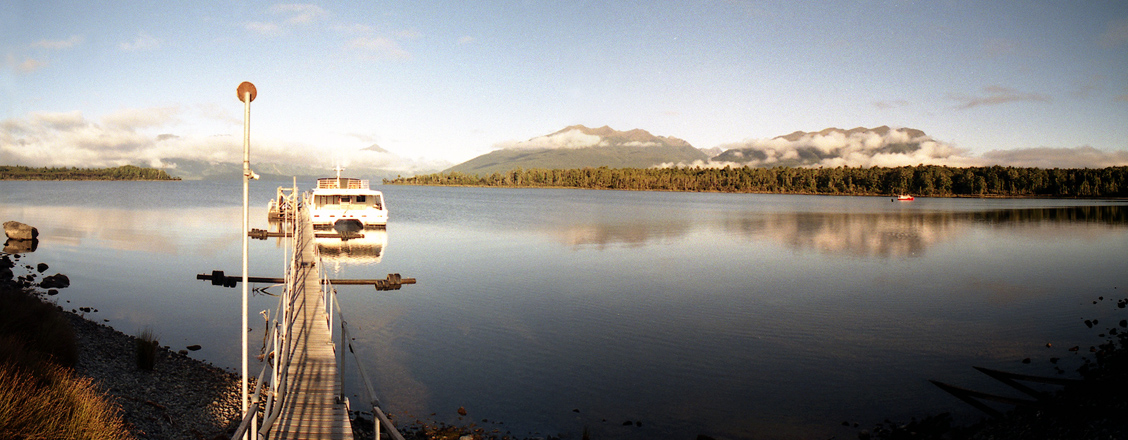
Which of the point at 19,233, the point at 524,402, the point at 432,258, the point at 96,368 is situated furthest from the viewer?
the point at 19,233

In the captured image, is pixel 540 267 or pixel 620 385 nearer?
pixel 620 385

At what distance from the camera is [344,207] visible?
1673 inches

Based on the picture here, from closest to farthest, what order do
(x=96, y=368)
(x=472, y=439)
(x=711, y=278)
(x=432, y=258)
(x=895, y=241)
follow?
1. (x=472, y=439)
2. (x=96, y=368)
3. (x=711, y=278)
4. (x=432, y=258)
5. (x=895, y=241)

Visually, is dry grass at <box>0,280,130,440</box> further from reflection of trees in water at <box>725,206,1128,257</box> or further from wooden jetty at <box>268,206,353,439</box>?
reflection of trees in water at <box>725,206,1128,257</box>

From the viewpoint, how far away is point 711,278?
86.1 feet

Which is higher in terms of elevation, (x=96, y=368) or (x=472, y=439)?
(x=96, y=368)

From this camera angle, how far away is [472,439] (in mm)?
9914

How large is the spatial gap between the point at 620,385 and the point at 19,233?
126 ft

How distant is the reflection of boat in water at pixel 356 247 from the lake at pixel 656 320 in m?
0.39

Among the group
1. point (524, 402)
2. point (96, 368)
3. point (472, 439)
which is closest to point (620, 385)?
point (524, 402)

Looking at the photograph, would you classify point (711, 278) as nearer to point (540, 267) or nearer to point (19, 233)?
point (540, 267)

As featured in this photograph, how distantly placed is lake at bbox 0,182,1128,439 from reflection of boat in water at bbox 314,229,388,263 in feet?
1.27

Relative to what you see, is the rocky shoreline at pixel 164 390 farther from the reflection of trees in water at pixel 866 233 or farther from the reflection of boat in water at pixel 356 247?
the reflection of trees in water at pixel 866 233

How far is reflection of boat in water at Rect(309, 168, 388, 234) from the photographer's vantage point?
4153 centimetres
